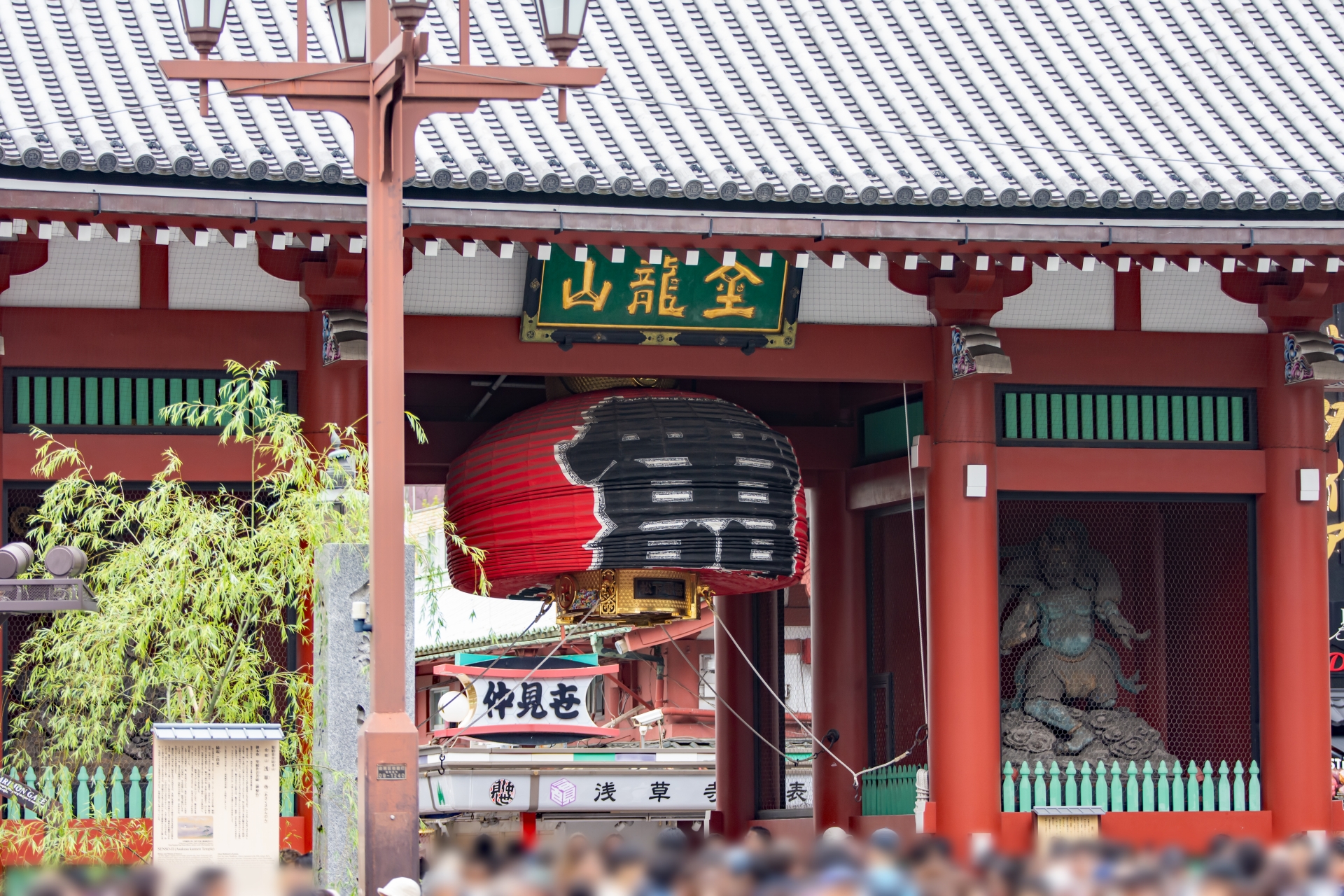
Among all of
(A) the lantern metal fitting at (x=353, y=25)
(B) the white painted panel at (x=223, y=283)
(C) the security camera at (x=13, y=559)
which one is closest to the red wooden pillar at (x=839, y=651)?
(B) the white painted panel at (x=223, y=283)

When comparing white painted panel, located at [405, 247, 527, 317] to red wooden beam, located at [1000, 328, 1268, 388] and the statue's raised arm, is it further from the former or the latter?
the statue's raised arm

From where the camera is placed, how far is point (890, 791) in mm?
14727

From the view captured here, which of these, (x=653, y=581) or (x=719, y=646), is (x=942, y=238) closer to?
(x=653, y=581)

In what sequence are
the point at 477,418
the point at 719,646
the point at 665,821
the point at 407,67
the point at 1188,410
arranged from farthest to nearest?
the point at 665,821 → the point at 719,646 → the point at 477,418 → the point at 1188,410 → the point at 407,67

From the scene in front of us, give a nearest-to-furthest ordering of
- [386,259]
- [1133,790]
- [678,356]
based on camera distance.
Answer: [386,259]
[678,356]
[1133,790]

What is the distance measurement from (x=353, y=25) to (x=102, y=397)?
4.33 m

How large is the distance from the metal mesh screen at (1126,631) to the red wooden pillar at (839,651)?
1372 millimetres

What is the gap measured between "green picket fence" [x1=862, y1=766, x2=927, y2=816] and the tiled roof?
4491mm

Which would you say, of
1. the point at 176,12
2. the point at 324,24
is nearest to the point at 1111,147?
the point at 324,24

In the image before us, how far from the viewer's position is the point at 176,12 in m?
13.9

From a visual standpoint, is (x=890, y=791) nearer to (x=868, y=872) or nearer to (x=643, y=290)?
(x=643, y=290)

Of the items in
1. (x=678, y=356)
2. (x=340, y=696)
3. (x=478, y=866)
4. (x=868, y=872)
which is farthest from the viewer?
(x=678, y=356)

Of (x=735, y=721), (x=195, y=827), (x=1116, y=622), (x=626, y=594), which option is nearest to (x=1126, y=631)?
(x=1116, y=622)

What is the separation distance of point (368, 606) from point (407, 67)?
2717mm
